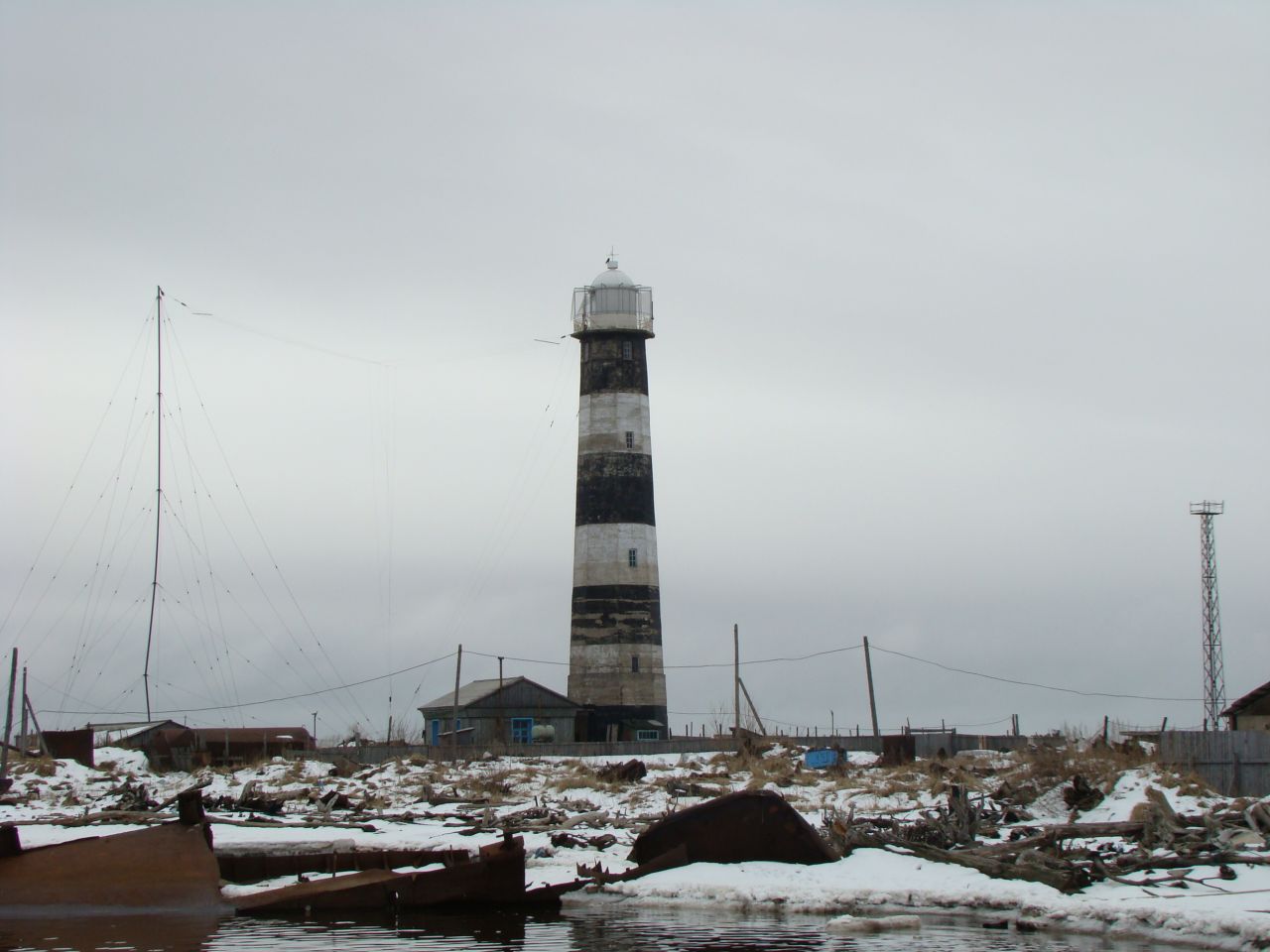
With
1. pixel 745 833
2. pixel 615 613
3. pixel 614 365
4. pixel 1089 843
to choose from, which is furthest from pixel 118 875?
pixel 614 365

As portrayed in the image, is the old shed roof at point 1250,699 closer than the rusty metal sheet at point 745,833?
No

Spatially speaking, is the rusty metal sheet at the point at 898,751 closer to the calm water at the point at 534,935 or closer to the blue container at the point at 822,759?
the blue container at the point at 822,759

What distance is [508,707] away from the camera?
57.6 m

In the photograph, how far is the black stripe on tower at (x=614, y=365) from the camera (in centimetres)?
5476

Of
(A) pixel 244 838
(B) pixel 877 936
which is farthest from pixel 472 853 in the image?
(B) pixel 877 936

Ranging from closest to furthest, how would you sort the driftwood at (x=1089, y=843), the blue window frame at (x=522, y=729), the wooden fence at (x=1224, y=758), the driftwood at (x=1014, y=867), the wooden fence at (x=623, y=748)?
the driftwood at (x=1014, y=867), the driftwood at (x=1089, y=843), the wooden fence at (x=1224, y=758), the wooden fence at (x=623, y=748), the blue window frame at (x=522, y=729)

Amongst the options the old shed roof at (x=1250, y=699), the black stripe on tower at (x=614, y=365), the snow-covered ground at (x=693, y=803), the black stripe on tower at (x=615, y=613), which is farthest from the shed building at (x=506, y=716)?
the old shed roof at (x=1250, y=699)

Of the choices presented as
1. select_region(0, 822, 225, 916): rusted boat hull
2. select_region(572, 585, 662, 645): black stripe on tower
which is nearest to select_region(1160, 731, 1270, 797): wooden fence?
select_region(0, 822, 225, 916): rusted boat hull

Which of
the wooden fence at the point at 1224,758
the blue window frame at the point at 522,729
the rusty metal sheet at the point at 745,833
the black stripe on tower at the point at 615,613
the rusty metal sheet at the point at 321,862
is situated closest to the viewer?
the rusty metal sheet at the point at 745,833

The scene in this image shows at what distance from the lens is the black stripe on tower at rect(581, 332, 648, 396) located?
54763mm

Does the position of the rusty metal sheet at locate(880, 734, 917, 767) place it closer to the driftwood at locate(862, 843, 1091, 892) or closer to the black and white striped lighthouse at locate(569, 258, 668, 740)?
the black and white striped lighthouse at locate(569, 258, 668, 740)

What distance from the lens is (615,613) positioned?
53.5 metres

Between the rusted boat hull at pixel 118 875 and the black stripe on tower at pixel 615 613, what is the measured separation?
26676 mm

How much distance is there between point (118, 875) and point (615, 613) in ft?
91.1
